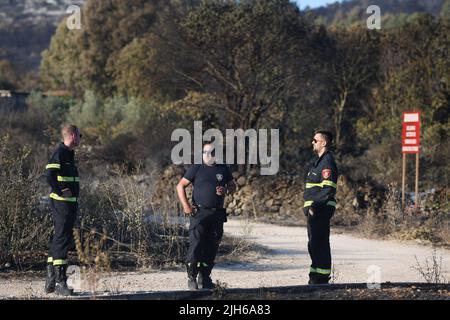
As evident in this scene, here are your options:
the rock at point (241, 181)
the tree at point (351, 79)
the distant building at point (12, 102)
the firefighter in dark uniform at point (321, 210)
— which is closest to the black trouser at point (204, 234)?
the firefighter in dark uniform at point (321, 210)

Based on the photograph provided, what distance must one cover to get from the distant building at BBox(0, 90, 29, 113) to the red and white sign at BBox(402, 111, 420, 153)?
51.0 feet

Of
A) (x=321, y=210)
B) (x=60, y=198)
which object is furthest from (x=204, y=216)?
(x=60, y=198)

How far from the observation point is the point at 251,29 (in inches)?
1034

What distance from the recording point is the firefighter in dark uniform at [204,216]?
10.2 m

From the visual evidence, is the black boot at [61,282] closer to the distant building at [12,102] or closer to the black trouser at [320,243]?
the black trouser at [320,243]

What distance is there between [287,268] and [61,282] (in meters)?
4.62

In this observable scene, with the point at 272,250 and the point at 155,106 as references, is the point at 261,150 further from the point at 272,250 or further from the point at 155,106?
the point at 272,250

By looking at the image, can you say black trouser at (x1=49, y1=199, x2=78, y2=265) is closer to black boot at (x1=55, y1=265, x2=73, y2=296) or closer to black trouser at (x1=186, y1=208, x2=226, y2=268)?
black boot at (x1=55, y1=265, x2=73, y2=296)

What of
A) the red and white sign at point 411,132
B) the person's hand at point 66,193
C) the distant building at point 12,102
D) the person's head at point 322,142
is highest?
the distant building at point 12,102

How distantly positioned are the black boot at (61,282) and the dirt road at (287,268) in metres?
0.27

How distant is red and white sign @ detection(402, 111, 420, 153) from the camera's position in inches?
831

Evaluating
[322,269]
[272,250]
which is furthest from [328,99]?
[322,269]

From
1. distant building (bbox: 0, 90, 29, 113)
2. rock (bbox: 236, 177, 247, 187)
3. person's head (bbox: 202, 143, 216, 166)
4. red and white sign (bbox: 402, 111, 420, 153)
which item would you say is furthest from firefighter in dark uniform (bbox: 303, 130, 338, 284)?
distant building (bbox: 0, 90, 29, 113)
